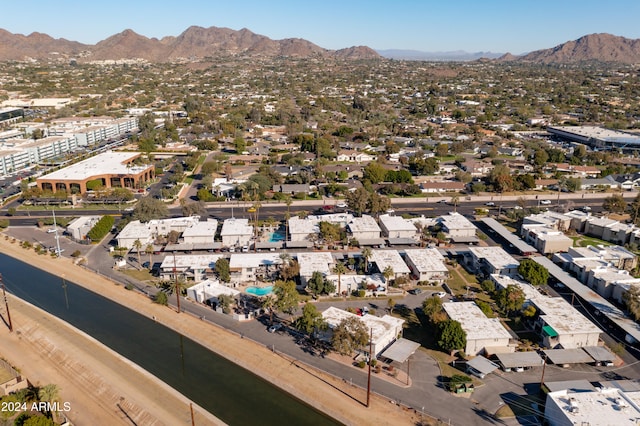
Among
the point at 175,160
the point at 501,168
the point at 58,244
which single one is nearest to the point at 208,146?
the point at 175,160

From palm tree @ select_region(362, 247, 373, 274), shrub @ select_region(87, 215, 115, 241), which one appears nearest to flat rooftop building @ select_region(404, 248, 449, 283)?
palm tree @ select_region(362, 247, 373, 274)

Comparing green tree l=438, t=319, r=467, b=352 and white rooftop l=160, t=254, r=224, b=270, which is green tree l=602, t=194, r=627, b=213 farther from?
white rooftop l=160, t=254, r=224, b=270

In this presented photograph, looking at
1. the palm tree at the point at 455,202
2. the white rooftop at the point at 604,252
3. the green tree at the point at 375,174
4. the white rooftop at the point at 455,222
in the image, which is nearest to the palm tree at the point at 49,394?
the white rooftop at the point at 455,222

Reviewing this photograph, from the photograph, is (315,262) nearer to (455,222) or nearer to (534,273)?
(455,222)

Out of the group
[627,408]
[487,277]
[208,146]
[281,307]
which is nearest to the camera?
[627,408]

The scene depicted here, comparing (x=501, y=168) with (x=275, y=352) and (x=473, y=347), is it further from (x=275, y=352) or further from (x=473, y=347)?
(x=275, y=352)

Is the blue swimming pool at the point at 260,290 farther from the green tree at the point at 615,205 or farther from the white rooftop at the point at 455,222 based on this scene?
the green tree at the point at 615,205
